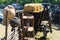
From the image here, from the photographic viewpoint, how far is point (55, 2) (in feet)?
115

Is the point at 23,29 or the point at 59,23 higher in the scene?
the point at 23,29

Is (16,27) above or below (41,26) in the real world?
above

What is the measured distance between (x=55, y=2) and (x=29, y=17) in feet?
85.6

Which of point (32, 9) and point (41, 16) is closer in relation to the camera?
point (32, 9)

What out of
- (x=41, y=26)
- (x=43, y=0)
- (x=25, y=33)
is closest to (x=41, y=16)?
(x=41, y=26)

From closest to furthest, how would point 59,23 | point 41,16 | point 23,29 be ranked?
1. point 23,29
2. point 41,16
3. point 59,23

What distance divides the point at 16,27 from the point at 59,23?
11.6m

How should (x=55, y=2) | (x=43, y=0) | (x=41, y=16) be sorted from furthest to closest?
(x=43, y=0)
(x=55, y=2)
(x=41, y=16)

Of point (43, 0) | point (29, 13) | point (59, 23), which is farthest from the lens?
point (43, 0)

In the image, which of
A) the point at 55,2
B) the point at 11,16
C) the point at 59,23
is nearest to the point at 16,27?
the point at 11,16

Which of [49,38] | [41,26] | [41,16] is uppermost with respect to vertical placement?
[41,16]

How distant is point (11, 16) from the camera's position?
7199mm

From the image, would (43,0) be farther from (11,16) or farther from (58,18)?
(11,16)

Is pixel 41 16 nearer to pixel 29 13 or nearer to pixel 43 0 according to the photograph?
pixel 29 13
